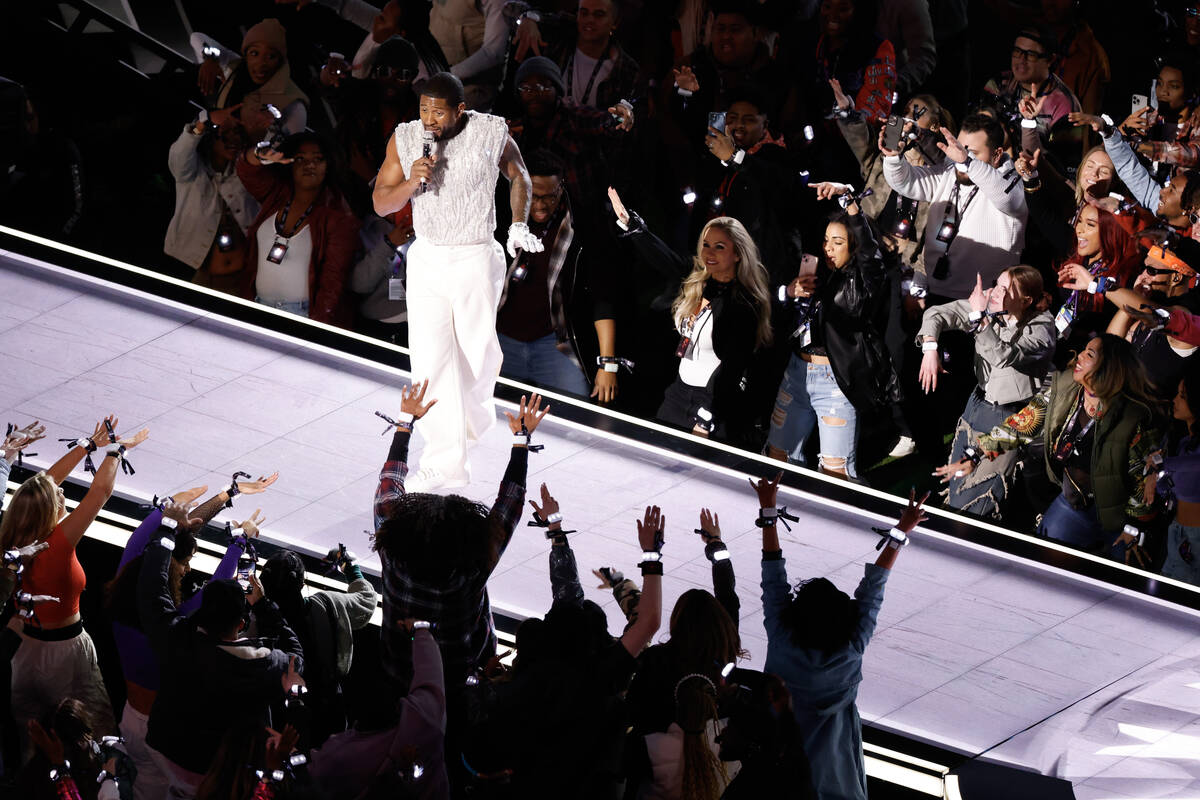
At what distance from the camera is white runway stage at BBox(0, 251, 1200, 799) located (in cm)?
737

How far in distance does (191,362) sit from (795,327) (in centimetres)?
296

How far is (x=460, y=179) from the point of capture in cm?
822

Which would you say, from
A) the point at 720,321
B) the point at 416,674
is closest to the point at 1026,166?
the point at 720,321

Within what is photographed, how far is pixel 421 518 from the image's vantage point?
6.19 meters

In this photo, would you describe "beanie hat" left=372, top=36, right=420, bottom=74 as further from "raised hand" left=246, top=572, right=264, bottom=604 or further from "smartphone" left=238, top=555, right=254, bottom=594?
"raised hand" left=246, top=572, right=264, bottom=604

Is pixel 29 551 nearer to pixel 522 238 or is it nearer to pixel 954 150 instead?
pixel 522 238

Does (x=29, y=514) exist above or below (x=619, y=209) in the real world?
below

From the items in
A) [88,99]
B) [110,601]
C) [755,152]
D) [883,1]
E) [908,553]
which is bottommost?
[110,601]

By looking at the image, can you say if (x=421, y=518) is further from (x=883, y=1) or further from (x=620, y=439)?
(x=883, y=1)

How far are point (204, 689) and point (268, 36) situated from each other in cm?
502

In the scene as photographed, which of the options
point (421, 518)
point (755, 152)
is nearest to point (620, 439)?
point (755, 152)

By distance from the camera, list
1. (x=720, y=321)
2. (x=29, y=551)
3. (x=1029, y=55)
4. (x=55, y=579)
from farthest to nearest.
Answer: (x=1029, y=55)
(x=720, y=321)
(x=55, y=579)
(x=29, y=551)

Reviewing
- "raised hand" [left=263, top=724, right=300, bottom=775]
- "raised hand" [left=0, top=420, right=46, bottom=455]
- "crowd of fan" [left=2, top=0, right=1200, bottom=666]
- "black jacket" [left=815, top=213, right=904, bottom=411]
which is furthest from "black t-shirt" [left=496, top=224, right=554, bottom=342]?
"raised hand" [left=263, top=724, right=300, bottom=775]

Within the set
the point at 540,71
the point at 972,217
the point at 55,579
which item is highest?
the point at 540,71
